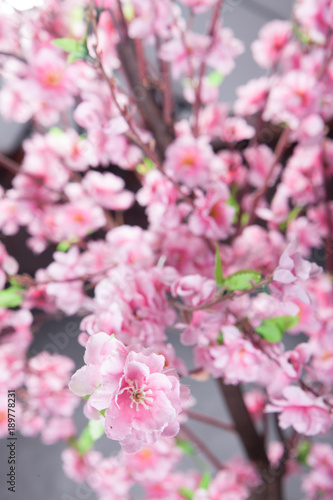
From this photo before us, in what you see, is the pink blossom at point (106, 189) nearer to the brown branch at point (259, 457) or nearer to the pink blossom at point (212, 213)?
the pink blossom at point (212, 213)

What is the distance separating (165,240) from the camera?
26.0 inches

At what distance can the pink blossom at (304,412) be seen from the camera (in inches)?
17.2

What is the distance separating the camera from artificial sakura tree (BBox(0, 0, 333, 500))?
41cm

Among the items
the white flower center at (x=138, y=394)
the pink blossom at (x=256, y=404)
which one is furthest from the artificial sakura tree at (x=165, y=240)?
the pink blossom at (x=256, y=404)

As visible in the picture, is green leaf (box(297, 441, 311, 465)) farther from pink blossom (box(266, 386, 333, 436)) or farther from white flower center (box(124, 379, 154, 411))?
white flower center (box(124, 379, 154, 411))

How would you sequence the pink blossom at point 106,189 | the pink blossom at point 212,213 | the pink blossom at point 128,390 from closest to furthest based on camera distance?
the pink blossom at point 128,390 < the pink blossom at point 212,213 < the pink blossom at point 106,189

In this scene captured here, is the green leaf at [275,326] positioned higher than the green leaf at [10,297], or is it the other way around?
the green leaf at [275,326]

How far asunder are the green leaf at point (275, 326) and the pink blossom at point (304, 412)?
6 cm

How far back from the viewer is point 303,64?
755mm

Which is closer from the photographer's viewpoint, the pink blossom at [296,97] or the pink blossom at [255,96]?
the pink blossom at [296,97]

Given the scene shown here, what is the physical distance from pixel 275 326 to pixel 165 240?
0.25 metres

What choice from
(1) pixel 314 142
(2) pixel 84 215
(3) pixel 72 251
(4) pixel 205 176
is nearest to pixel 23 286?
(3) pixel 72 251

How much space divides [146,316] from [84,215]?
36cm

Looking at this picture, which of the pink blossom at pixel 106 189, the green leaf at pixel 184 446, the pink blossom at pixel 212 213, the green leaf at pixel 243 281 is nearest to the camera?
the green leaf at pixel 243 281
